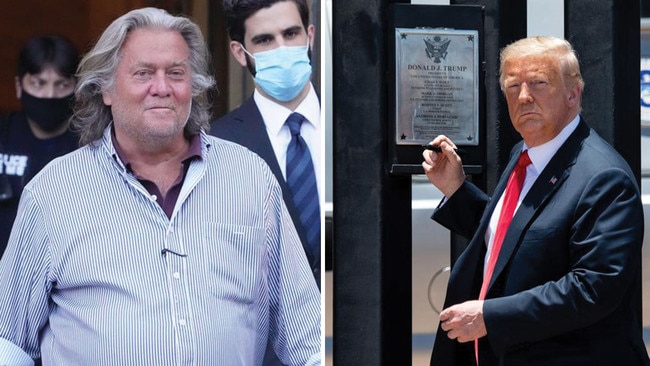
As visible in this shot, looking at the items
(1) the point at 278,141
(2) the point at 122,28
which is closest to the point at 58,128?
(2) the point at 122,28

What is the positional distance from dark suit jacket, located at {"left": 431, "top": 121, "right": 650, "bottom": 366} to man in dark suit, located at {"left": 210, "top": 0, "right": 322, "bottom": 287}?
2.43 ft

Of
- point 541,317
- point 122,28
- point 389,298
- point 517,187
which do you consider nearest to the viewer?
point 541,317

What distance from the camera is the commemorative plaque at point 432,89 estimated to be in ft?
12.4

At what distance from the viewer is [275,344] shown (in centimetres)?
375

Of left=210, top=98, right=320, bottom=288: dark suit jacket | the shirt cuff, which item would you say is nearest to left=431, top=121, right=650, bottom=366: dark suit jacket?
left=210, top=98, right=320, bottom=288: dark suit jacket

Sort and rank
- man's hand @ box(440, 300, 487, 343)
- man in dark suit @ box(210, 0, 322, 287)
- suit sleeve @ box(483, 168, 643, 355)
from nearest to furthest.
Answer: suit sleeve @ box(483, 168, 643, 355) < man's hand @ box(440, 300, 487, 343) < man in dark suit @ box(210, 0, 322, 287)

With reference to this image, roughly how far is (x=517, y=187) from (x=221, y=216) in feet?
3.00

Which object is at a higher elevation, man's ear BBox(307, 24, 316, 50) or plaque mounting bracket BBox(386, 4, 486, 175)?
man's ear BBox(307, 24, 316, 50)

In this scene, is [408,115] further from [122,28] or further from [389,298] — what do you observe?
[122,28]

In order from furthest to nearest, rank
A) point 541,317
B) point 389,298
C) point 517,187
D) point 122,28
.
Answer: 1. point 389,298
2. point 122,28
3. point 517,187
4. point 541,317

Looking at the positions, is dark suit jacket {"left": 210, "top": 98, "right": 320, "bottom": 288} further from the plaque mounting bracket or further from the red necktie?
the red necktie

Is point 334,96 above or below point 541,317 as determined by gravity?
above

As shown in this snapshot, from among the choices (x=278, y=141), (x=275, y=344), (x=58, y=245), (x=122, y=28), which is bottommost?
(x=275, y=344)

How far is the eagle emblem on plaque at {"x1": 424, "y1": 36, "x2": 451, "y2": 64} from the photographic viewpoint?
378 centimetres
